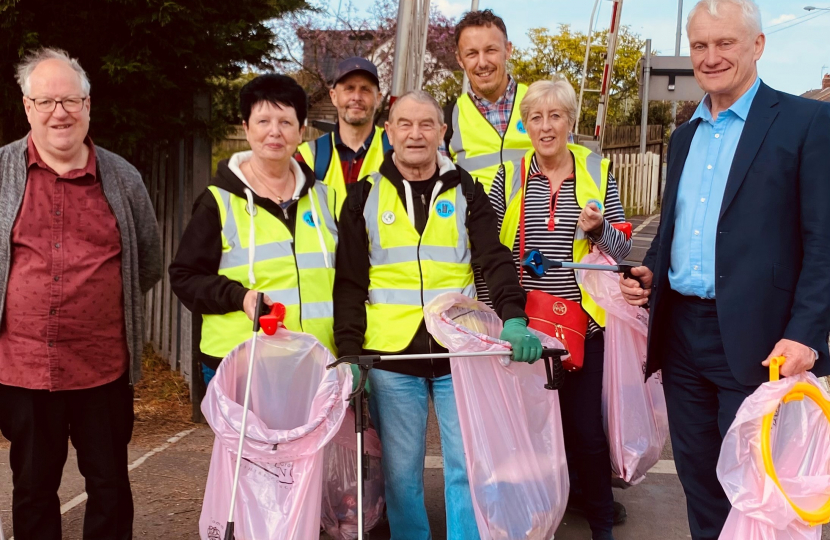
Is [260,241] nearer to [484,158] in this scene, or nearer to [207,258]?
[207,258]

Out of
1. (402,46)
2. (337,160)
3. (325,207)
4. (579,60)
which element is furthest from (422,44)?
(579,60)

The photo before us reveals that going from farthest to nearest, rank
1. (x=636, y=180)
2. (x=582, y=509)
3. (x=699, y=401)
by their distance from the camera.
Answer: (x=636, y=180), (x=582, y=509), (x=699, y=401)

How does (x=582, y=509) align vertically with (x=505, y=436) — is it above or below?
below

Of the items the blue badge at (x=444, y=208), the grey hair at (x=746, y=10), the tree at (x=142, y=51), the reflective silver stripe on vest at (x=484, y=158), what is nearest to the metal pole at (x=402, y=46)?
the tree at (x=142, y=51)

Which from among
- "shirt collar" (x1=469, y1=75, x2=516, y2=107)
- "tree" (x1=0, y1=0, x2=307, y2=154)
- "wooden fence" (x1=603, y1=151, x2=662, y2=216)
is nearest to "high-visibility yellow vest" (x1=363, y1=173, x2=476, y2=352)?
"shirt collar" (x1=469, y1=75, x2=516, y2=107)

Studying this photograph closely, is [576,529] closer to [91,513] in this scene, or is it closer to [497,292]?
[497,292]

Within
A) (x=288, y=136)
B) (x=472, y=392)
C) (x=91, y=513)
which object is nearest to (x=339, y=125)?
(x=288, y=136)

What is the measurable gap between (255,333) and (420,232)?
0.79 metres

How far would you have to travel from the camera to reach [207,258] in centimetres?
312

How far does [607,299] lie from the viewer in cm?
358

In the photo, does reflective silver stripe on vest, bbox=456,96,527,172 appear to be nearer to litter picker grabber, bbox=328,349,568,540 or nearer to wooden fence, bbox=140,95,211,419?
litter picker grabber, bbox=328,349,568,540

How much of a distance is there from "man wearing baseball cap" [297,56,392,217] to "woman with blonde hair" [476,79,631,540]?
0.68 metres

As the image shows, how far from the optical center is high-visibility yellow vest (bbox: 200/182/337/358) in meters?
3.11

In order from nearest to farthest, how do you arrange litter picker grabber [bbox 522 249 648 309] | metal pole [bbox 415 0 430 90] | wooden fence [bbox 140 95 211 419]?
litter picker grabber [bbox 522 249 648 309] < wooden fence [bbox 140 95 211 419] < metal pole [bbox 415 0 430 90]
